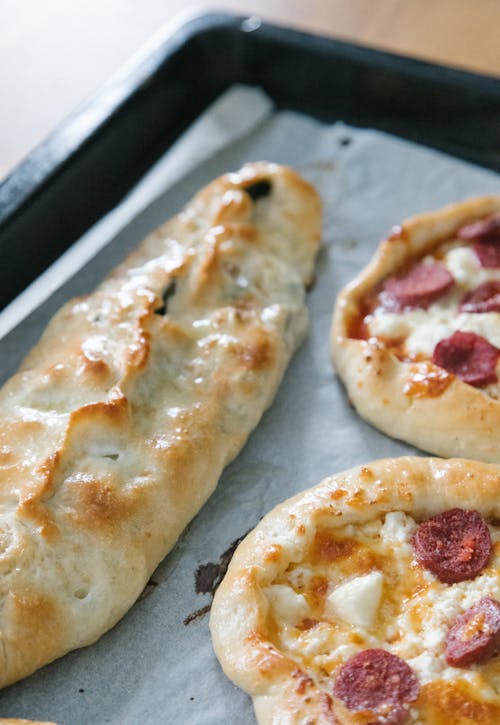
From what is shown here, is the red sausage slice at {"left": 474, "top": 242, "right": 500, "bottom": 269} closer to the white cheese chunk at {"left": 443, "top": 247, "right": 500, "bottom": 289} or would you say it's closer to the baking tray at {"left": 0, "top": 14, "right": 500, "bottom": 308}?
the white cheese chunk at {"left": 443, "top": 247, "right": 500, "bottom": 289}

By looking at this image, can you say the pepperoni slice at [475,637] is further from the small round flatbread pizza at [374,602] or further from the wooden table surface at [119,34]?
the wooden table surface at [119,34]

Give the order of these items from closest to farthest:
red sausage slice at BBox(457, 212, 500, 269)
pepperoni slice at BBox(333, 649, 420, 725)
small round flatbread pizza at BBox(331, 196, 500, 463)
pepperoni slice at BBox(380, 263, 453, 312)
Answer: pepperoni slice at BBox(333, 649, 420, 725) < small round flatbread pizza at BBox(331, 196, 500, 463) < pepperoni slice at BBox(380, 263, 453, 312) < red sausage slice at BBox(457, 212, 500, 269)

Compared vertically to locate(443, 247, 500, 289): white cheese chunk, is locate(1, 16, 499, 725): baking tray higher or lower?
higher

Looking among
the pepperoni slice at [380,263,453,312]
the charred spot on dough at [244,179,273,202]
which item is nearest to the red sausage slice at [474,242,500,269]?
the pepperoni slice at [380,263,453,312]

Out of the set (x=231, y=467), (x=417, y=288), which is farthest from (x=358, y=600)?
(x=417, y=288)

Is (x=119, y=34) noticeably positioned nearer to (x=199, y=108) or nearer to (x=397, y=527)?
(x=199, y=108)

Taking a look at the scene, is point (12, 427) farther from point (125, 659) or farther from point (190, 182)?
point (190, 182)

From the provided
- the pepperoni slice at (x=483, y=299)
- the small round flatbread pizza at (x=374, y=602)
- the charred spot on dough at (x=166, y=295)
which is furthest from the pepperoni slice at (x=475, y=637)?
the charred spot on dough at (x=166, y=295)
